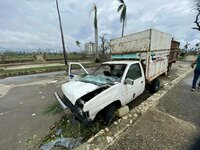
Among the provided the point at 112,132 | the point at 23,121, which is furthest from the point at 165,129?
the point at 23,121

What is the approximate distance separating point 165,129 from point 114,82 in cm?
156

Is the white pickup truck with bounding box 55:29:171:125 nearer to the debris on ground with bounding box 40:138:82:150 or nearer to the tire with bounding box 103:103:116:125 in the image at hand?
the tire with bounding box 103:103:116:125

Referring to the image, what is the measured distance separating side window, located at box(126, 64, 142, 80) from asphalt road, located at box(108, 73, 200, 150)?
1.11 meters

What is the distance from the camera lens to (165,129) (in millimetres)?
2561

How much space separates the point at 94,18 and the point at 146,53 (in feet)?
45.7

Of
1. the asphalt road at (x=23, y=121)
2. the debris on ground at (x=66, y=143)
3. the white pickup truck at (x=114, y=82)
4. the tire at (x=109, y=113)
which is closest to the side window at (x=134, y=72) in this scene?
the white pickup truck at (x=114, y=82)

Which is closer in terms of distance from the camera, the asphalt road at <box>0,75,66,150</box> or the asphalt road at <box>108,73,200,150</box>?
the asphalt road at <box>108,73,200,150</box>

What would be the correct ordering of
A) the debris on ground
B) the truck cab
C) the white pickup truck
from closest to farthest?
1. the debris on ground
2. the truck cab
3. the white pickup truck

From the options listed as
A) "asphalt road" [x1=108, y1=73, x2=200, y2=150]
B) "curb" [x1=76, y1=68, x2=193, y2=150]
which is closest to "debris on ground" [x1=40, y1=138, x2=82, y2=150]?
"curb" [x1=76, y1=68, x2=193, y2=150]

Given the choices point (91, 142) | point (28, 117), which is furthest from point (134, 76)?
point (28, 117)

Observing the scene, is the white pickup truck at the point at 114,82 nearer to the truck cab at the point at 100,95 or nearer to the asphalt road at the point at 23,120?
the truck cab at the point at 100,95

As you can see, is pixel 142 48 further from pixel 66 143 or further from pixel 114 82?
pixel 66 143

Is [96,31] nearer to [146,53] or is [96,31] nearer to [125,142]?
[146,53]

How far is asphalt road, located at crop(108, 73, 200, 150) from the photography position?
2.17 m
